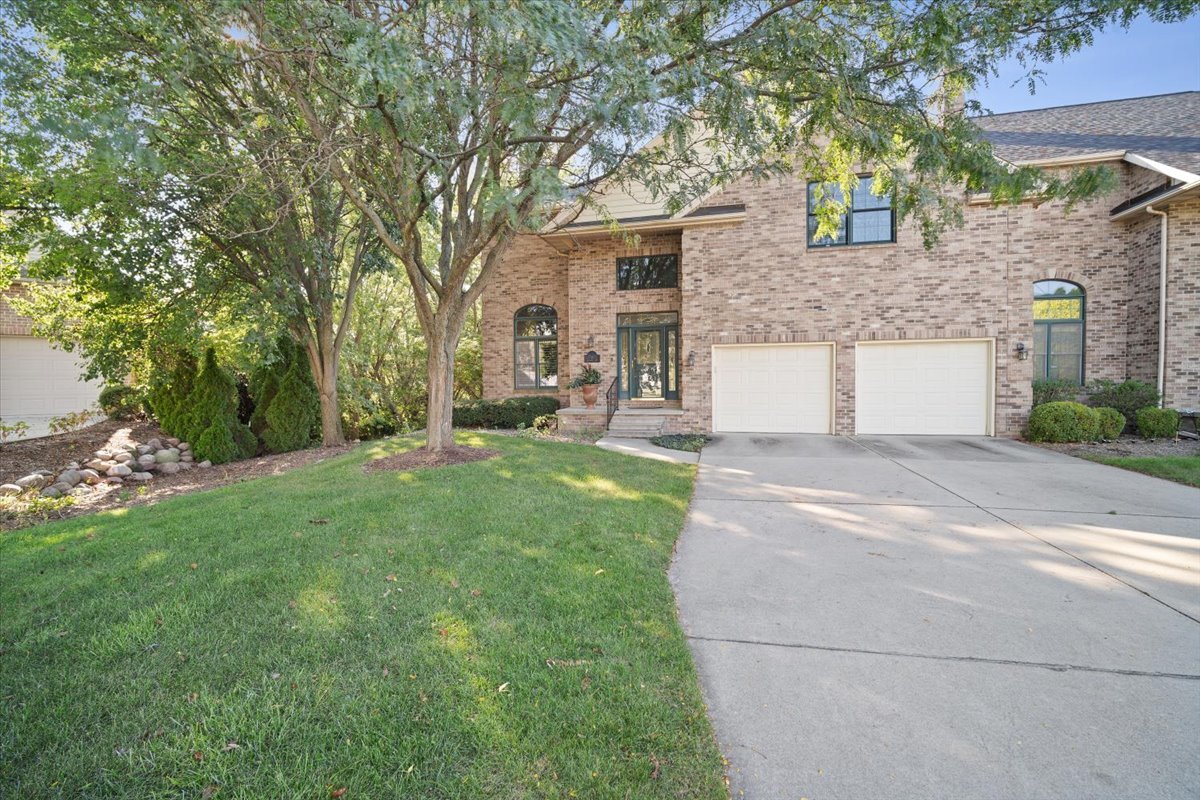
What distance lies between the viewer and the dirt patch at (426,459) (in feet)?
22.4

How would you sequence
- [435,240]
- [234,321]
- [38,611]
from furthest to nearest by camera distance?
[435,240]
[234,321]
[38,611]

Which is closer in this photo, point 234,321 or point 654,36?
point 654,36

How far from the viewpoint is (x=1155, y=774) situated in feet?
6.27

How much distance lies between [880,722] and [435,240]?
45.7ft

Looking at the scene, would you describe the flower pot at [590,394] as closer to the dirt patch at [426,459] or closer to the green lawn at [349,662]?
the dirt patch at [426,459]

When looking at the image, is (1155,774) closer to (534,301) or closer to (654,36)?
(654,36)

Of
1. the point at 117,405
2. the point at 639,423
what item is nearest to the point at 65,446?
the point at 117,405

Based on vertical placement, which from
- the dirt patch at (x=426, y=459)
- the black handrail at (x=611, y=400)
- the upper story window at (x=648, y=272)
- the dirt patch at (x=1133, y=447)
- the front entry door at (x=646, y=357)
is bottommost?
the dirt patch at (x=1133, y=447)

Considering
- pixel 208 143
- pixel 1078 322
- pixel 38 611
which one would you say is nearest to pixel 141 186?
pixel 208 143

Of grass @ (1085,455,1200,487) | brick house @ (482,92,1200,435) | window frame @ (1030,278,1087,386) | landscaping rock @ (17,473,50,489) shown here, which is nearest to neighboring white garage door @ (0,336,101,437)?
landscaping rock @ (17,473,50,489)

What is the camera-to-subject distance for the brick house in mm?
10359

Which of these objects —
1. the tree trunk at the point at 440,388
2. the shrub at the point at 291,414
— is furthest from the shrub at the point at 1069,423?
the shrub at the point at 291,414

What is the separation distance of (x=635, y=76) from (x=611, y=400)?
8859 mm

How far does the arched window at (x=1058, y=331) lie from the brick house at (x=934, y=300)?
3 cm
